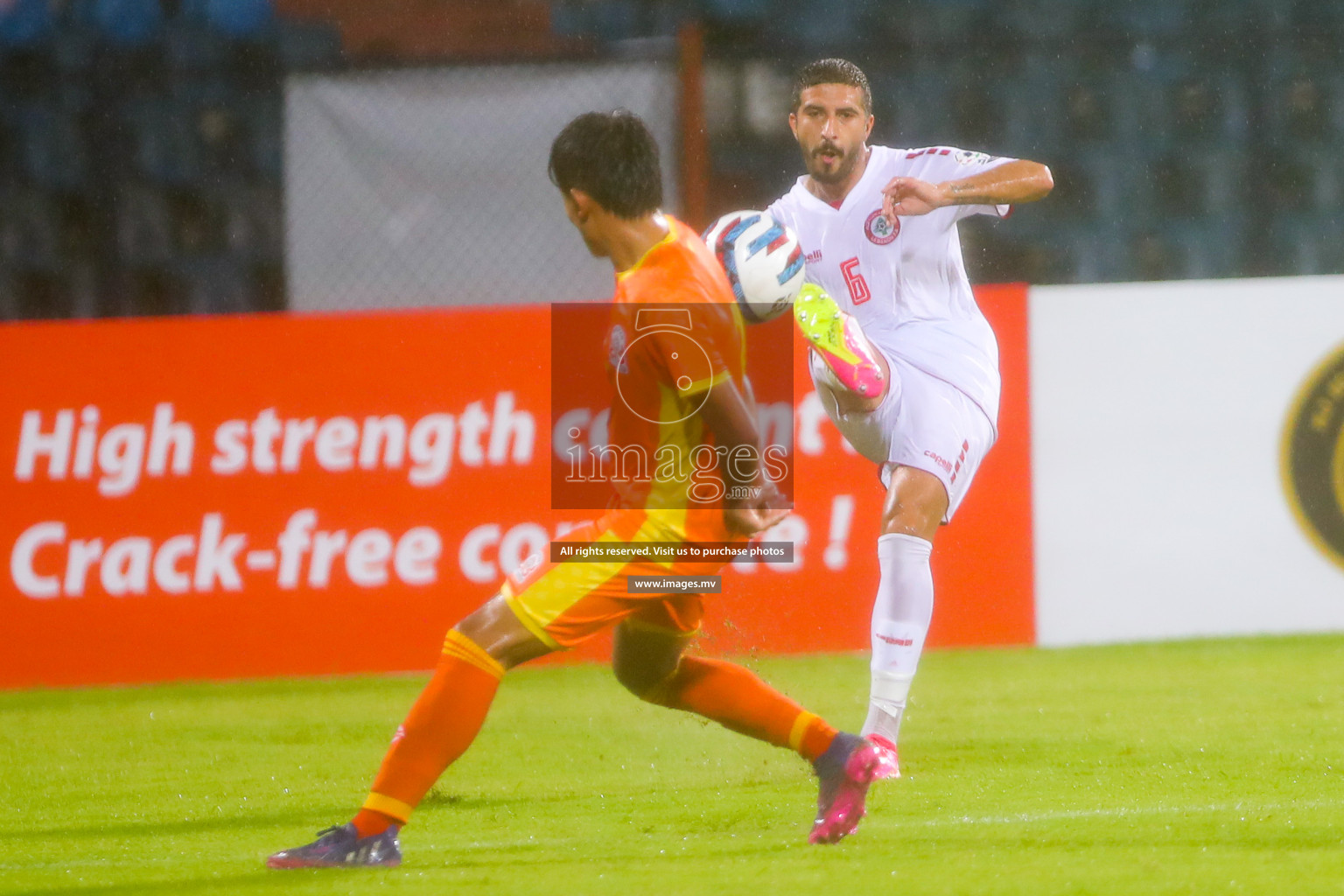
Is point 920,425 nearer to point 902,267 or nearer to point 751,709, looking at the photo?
point 902,267

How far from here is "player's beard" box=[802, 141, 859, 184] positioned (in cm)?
500

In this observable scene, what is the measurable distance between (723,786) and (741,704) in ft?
2.92

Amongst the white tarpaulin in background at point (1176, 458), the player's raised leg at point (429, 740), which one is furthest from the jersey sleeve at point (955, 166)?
the white tarpaulin in background at point (1176, 458)

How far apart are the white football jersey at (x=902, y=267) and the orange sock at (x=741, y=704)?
4.78 ft

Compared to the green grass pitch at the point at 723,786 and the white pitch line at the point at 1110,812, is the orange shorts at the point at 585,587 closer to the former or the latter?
the green grass pitch at the point at 723,786

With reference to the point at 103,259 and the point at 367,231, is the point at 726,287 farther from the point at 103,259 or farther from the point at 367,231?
the point at 103,259

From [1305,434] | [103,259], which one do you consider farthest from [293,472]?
[1305,434]

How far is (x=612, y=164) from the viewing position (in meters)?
3.42

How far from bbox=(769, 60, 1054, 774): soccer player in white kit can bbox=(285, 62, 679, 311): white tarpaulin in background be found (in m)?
2.67

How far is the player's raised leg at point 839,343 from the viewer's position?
182 inches

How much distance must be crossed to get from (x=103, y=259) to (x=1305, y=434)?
5535 mm

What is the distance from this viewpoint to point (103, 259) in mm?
8711

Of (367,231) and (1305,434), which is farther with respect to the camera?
(367,231)

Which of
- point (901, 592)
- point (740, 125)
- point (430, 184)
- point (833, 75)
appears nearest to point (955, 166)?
point (833, 75)
